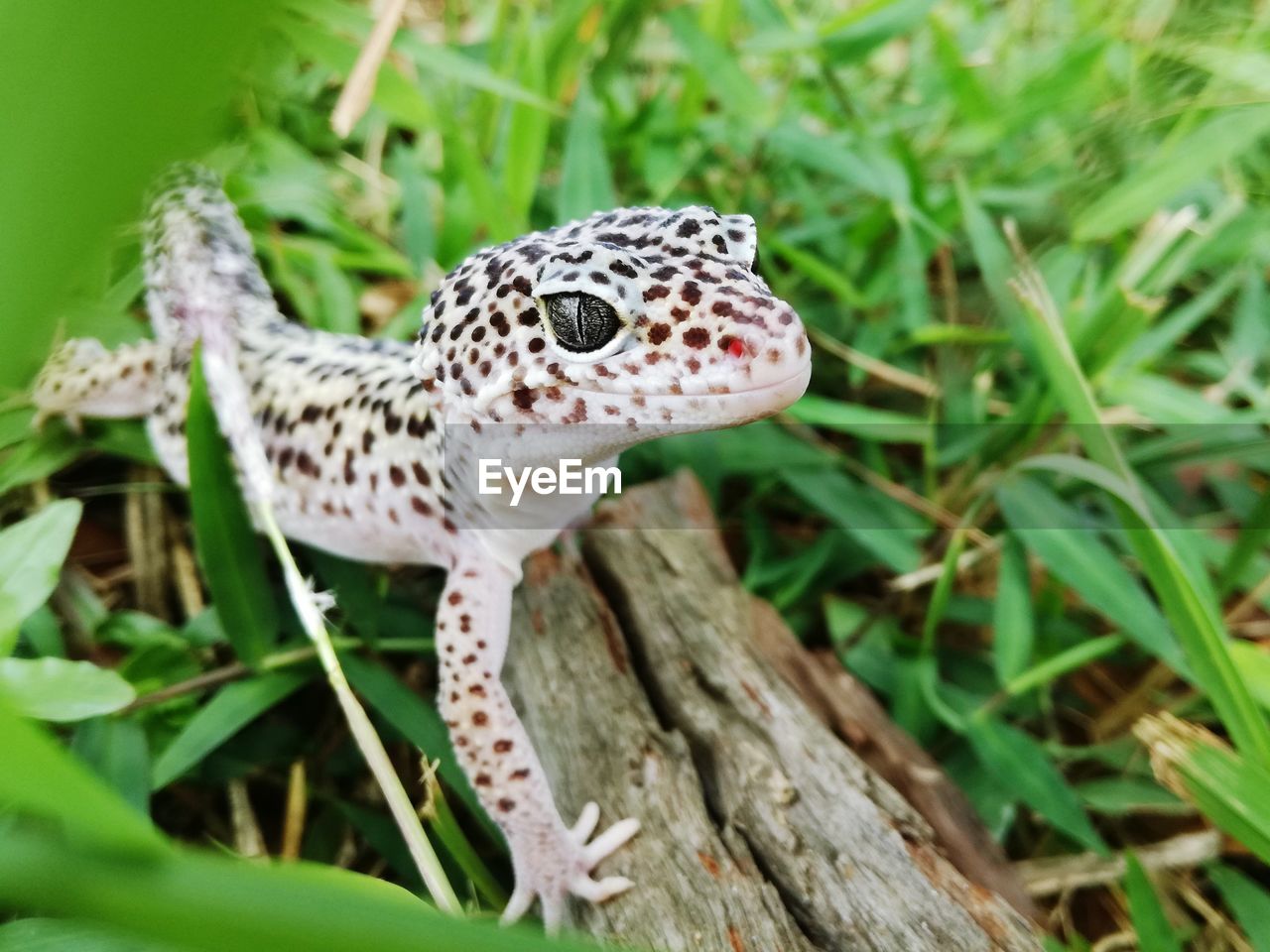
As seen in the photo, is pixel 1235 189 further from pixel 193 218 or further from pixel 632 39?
pixel 193 218

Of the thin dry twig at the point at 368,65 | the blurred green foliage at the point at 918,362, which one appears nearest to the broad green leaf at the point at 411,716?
the blurred green foliage at the point at 918,362

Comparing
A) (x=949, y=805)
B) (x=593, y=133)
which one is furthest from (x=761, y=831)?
(x=593, y=133)

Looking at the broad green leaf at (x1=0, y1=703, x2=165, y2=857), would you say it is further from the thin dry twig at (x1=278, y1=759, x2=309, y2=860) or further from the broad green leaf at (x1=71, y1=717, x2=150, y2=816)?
the thin dry twig at (x1=278, y1=759, x2=309, y2=860)

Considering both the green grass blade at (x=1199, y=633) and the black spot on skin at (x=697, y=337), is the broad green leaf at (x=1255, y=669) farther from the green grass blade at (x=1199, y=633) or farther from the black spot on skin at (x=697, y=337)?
the black spot on skin at (x=697, y=337)

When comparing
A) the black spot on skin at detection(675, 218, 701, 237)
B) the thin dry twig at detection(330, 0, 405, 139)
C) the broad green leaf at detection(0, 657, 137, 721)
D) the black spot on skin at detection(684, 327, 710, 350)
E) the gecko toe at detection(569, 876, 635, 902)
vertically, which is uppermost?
the thin dry twig at detection(330, 0, 405, 139)

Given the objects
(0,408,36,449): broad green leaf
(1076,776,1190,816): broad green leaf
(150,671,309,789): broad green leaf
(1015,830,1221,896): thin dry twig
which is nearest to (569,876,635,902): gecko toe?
(150,671,309,789): broad green leaf

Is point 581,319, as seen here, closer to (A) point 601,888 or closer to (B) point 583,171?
(A) point 601,888
